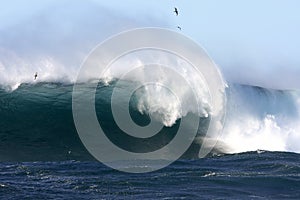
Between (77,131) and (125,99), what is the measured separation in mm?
6008

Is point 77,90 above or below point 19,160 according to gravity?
above

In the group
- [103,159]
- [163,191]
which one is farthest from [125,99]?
[163,191]

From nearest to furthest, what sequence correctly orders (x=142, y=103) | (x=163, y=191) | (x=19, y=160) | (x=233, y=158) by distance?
(x=163, y=191)
(x=19, y=160)
(x=233, y=158)
(x=142, y=103)

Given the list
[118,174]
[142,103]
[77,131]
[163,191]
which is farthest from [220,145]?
[163,191]

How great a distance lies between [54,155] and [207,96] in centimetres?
1452

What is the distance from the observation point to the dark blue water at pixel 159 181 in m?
23.0

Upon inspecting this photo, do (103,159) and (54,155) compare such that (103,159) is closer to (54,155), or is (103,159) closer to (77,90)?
(54,155)

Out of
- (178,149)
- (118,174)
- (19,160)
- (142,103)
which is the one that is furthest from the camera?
(142,103)

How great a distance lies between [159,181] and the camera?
2567cm

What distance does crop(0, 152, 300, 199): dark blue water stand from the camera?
2302 centimetres

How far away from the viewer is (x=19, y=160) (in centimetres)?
3077

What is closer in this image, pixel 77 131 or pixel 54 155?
pixel 54 155

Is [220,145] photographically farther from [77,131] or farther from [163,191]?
[163,191]

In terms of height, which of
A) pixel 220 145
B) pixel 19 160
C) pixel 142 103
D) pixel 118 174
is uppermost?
pixel 142 103
